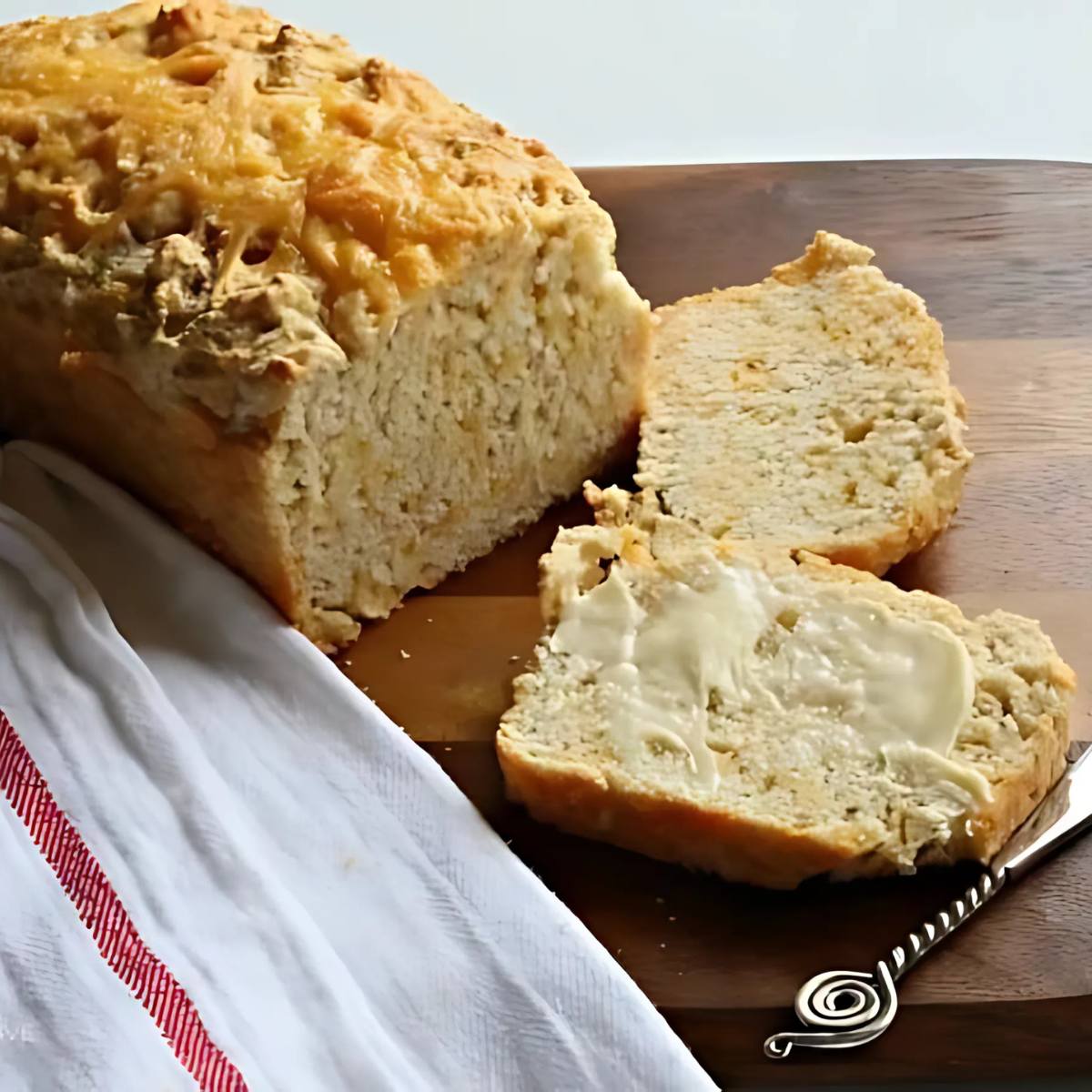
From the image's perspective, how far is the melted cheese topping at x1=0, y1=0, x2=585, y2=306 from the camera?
2734 millimetres

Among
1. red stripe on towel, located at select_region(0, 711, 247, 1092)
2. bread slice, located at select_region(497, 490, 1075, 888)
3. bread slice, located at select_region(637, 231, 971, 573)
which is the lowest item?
red stripe on towel, located at select_region(0, 711, 247, 1092)

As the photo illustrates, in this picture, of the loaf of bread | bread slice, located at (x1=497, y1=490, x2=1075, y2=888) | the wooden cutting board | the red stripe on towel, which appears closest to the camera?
the red stripe on towel

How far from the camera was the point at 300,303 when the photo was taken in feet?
8.70

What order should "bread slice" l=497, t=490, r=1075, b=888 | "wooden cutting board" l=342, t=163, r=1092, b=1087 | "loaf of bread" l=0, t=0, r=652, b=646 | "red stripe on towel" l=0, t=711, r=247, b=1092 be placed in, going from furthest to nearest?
"loaf of bread" l=0, t=0, r=652, b=646 → "bread slice" l=497, t=490, r=1075, b=888 → "wooden cutting board" l=342, t=163, r=1092, b=1087 → "red stripe on towel" l=0, t=711, r=247, b=1092

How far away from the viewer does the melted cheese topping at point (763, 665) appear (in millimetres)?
2428

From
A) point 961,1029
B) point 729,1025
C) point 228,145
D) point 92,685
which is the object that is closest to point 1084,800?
point 961,1029

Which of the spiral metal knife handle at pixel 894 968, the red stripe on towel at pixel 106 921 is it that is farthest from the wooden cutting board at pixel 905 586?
the red stripe on towel at pixel 106 921

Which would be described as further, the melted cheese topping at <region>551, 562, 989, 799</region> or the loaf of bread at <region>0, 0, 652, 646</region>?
the loaf of bread at <region>0, 0, 652, 646</region>

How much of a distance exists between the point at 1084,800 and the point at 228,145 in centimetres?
195

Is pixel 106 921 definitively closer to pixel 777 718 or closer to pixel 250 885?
pixel 250 885

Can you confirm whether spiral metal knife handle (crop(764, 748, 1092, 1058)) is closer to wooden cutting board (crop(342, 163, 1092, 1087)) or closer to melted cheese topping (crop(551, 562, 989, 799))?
wooden cutting board (crop(342, 163, 1092, 1087))

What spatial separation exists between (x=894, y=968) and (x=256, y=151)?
1.86m

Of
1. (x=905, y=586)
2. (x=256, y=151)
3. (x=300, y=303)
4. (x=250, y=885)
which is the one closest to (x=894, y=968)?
(x=905, y=586)

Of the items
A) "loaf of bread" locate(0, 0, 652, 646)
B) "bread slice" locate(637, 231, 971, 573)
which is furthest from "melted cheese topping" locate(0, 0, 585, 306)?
"bread slice" locate(637, 231, 971, 573)
